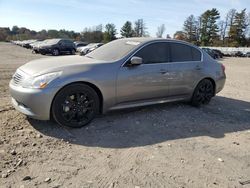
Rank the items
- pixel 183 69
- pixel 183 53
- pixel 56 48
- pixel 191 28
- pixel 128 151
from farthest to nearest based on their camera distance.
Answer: pixel 191 28 < pixel 56 48 < pixel 183 53 < pixel 183 69 < pixel 128 151

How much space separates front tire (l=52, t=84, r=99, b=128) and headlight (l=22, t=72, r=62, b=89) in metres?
0.26

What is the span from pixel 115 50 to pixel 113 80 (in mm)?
943

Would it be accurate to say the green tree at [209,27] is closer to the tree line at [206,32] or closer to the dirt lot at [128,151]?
the tree line at [206,32]

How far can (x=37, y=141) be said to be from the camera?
13.4 ft

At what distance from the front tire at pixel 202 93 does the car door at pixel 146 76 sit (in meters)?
1.01

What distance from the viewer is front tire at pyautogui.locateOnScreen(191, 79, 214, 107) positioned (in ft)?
20.9

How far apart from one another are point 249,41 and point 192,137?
8253cm

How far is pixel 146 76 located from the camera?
528cm

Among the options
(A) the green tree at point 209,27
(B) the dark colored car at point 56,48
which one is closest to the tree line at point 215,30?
(A) the green tree at point 209,27

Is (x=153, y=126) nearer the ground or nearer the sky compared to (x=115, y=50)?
nearer the ground

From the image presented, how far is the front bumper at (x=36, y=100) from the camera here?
13.7ft

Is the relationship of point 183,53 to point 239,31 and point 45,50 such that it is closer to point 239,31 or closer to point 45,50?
point 45,50

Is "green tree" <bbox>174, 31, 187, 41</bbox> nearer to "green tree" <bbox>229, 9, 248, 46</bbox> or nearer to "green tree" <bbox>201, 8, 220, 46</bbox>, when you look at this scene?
"green tree" <bbox>201, 8, 220, 46</bbox>

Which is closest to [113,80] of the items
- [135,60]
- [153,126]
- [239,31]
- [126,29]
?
[135,60]
